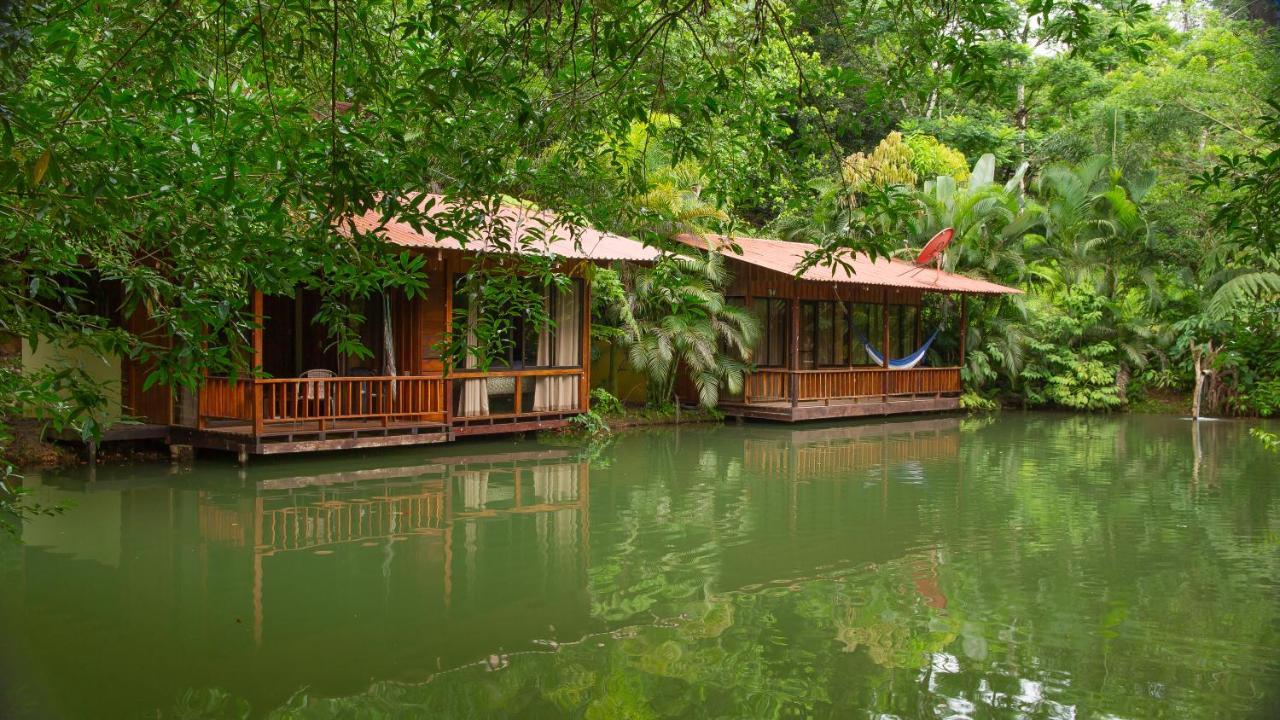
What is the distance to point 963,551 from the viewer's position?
831cm

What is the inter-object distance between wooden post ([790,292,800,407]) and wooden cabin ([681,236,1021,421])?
17mm

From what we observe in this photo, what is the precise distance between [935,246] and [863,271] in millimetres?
2047

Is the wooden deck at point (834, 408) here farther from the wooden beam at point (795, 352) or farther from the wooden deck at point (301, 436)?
the wooden deck at point (301, 436)

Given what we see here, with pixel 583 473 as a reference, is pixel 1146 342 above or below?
above

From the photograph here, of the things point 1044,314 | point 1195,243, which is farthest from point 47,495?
point 1195,243

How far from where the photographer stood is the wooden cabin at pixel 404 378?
1231 cm

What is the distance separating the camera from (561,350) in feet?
51.7

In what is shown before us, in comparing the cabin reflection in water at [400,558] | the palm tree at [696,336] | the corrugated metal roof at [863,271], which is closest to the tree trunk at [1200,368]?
the corrugated metal roof at [863,271]

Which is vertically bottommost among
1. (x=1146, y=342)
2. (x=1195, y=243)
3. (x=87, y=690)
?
(x=87, y=690)

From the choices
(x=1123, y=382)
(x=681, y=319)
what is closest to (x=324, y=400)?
(x=681, y=319)

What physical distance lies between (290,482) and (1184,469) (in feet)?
34.4

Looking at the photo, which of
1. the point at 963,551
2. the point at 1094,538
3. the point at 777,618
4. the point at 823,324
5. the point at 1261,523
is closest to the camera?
the point at 777,618

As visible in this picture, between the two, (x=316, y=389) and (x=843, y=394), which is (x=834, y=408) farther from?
(x=316, y=389)

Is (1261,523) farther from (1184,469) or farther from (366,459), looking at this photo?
(366,459)
